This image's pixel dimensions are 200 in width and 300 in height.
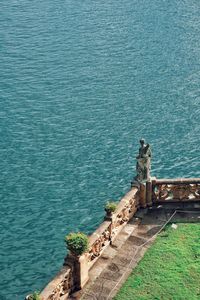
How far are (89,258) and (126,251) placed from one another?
214 cm

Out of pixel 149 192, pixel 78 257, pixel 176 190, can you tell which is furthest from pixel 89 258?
pixel 176 190

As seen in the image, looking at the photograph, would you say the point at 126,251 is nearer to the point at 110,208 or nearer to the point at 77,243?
the point at 110,208

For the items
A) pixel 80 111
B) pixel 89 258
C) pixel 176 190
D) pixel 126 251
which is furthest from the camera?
pixel 80 111

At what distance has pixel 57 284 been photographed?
22750 mm

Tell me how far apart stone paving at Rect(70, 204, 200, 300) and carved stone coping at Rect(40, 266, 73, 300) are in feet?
3.09

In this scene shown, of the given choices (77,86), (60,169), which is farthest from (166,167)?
(77,86)

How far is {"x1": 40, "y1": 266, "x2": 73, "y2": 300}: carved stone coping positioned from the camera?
875 inches

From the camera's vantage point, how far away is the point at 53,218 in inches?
1385

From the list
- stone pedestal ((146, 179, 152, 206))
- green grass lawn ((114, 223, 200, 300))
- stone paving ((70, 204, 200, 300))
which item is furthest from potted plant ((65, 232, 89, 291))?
stone pedestal ((146, 179, 152, 206))

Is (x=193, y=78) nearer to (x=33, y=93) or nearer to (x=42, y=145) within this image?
(x=33, y=93)

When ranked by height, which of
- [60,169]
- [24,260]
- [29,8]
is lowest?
[24,260]

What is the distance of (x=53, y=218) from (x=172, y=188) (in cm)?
914

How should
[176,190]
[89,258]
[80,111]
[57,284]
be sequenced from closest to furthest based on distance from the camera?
[57,284], [89,258], [176,190], [80,111]

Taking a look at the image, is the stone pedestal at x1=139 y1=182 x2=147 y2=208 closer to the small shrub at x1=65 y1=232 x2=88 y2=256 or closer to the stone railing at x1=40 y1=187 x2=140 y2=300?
the stone railing at x1=40 y1=187 x2=140 y2=300
